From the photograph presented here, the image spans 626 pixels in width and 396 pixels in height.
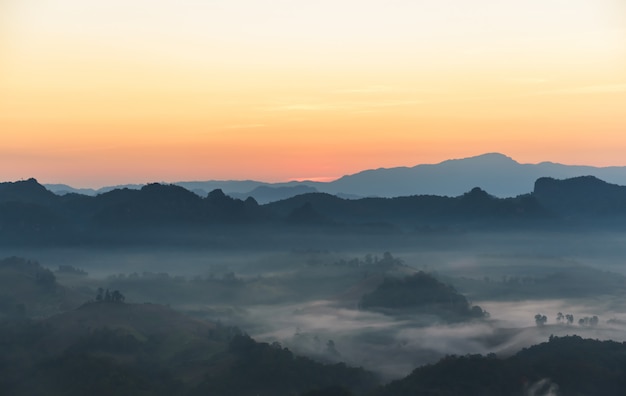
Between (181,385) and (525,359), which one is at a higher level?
(525,359)

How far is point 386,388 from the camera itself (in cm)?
16225

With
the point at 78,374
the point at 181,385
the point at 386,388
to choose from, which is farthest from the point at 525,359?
the point at 78,374

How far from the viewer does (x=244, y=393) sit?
184m

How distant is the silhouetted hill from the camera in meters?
152

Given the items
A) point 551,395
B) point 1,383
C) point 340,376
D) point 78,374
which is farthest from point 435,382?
point 1,383

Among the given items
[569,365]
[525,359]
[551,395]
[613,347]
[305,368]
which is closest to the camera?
[551,395]

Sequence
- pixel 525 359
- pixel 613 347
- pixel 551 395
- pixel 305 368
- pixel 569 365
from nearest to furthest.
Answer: pixel 551 395, pixel 569 365, pixel 525 359, pixel 613 347, pixel 305 368

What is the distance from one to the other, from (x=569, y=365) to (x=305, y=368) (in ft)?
226

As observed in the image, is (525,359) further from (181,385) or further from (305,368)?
(181,385)

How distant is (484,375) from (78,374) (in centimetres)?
10544

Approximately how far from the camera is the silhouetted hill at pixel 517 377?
152000 millimetres

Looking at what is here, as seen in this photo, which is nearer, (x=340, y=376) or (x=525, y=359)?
(x=525, y=359)

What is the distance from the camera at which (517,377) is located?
155250 mm

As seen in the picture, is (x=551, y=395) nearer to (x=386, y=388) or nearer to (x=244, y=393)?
(x=386, y=388)
